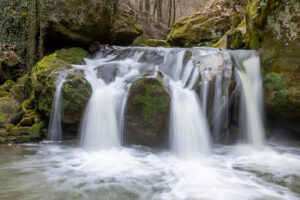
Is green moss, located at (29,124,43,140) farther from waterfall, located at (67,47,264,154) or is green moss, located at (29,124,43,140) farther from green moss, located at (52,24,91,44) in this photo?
green moss, located at (52,24,91,44)

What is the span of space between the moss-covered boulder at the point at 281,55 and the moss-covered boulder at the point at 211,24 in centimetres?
460

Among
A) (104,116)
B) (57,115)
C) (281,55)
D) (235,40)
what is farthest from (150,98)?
(235,40)

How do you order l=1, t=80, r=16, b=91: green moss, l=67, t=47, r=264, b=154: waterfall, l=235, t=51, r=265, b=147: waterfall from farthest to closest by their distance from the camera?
l=1, t=80, r=16, b=91: green moss → l=235, t=51, r=265, b=147: waterfall → l=67, t=47, r=264, b=154: waterfall

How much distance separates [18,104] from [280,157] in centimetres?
659

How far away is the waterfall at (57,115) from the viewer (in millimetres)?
5172

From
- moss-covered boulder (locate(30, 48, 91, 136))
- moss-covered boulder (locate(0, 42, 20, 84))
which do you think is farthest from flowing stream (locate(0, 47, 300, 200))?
moss-covered boulder (locate(0, 42, 20, 84))

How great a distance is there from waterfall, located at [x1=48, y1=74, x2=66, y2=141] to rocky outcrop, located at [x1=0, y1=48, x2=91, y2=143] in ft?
0.34

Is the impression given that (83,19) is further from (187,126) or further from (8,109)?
(187,126)

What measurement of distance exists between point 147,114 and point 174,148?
3.17 feet

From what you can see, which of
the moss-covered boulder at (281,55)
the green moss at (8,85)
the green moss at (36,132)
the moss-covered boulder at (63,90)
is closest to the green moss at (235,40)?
the moss-covered boulder at (281,55)

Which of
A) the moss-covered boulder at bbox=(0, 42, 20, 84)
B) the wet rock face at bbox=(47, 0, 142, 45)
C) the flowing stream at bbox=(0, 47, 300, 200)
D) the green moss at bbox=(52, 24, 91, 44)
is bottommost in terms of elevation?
the flowing stream at bbox=(0, 47, 300, 200)

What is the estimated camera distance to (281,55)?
5406 mm

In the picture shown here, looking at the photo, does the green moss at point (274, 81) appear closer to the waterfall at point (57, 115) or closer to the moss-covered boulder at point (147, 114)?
the moss-covered boulder at point (147, 114)

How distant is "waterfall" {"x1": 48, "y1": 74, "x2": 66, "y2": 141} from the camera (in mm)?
5172
